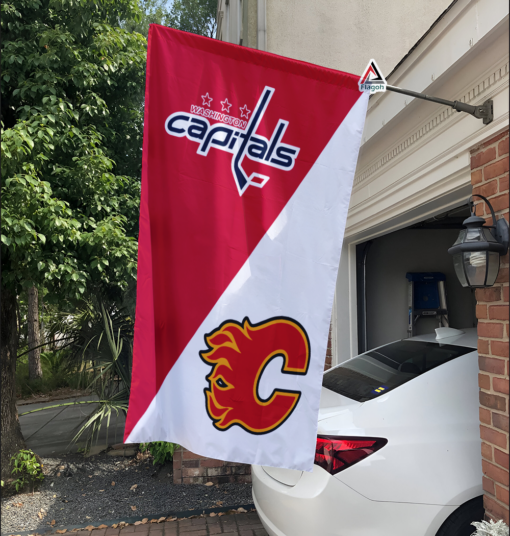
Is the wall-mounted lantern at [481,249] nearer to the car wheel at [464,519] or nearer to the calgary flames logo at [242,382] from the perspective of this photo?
the calgary flames logo at [242,382]

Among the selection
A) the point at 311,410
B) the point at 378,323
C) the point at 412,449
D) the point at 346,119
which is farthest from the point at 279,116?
the point at 378,323

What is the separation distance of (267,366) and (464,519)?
55.9 inches

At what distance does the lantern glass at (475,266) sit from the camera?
8.45 ft

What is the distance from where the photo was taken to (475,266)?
8.54 ft

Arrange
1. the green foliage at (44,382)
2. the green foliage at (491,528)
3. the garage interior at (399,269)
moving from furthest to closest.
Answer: the green foliage at (44,382), the garage interior at (399,269), the green foliage at (491,528)

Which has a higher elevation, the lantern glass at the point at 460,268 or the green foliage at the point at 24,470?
the lantern glass at the point at 460,268

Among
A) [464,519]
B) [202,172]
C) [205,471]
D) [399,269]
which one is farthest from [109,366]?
[464,519]

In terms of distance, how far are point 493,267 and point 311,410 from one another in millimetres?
1199

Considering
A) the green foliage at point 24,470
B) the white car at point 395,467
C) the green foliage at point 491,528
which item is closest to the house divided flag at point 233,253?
the white car at point 395,467

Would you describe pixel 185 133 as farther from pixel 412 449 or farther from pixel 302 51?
pixel 302 51

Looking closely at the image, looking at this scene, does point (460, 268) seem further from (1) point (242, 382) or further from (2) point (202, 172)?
(2) point (202, 172)

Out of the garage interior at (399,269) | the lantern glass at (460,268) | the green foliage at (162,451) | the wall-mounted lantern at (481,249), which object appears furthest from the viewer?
the garage interior at (399,269)

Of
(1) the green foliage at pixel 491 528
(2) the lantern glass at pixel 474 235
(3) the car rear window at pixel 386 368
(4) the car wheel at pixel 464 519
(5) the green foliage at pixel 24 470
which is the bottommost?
(5) the green foliage at pixel 24 470

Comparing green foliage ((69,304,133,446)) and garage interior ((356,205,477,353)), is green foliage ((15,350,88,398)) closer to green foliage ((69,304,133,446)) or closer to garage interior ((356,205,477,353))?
green foliage ((69,304,133,446))
